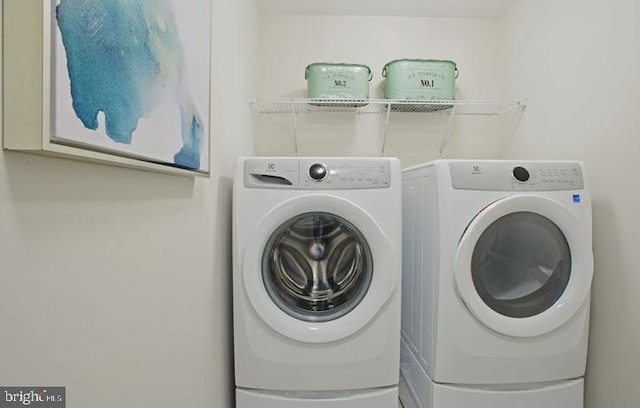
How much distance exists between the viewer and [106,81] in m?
0.55

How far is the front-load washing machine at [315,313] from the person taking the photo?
1235mm

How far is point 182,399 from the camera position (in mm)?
938

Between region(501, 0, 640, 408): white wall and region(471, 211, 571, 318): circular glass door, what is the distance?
0.58ft

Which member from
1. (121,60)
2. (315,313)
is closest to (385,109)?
(315,313)

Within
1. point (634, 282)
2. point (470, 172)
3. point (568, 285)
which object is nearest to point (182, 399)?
point (470, 172)

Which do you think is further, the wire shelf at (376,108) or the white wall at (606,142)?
the wire shelf at (376,108)

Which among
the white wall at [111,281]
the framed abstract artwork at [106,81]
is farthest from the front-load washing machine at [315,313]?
the framed abstract artwork at [106,81]

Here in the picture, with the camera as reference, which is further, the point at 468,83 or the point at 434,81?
the point at 468,83

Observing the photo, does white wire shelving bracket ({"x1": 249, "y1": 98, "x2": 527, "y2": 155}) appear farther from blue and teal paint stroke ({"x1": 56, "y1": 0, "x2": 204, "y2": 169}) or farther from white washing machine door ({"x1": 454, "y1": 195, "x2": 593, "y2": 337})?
blue and teal paint stroke ({"x1": 56, "y1": 0, "x2": 204, "y2": 169})

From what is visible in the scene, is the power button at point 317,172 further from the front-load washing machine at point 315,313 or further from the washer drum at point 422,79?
the washer drum at point 422,79

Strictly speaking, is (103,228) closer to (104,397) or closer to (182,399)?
(104,397)

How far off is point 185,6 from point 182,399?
3.39 ft

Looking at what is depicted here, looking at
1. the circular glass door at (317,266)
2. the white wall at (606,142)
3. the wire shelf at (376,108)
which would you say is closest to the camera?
the white wall at (606,142)

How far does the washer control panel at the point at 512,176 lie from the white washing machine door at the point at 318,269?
14.2 inches
